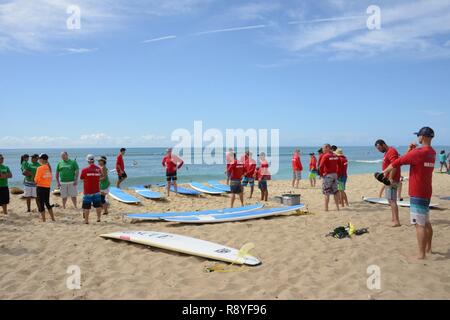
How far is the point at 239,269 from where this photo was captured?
4625 millimetres

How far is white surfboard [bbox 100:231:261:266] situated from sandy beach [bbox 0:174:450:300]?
0.11 m

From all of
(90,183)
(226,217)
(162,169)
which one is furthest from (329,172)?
(162,169)

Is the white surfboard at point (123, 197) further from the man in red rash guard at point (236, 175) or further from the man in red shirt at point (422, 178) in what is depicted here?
the man in red shirt at point (422, 178)

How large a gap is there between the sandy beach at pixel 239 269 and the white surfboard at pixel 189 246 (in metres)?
0.11

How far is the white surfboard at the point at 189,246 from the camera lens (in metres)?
4.93

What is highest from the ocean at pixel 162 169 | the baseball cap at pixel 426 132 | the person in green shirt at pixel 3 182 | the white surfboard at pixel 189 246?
the baseball cap at pixel 426 132

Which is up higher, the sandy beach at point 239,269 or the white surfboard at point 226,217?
the white surfboard at point 226,217

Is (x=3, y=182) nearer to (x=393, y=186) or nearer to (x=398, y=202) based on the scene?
(x=393, y=186)

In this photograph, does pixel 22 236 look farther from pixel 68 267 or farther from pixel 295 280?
pixel 295 280

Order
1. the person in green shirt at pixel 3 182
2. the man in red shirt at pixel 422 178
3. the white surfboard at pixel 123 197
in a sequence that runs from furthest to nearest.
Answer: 1. the white surfboard at pixel 123 197
2. the person in green shirt at pixel 3 182
3. the man in red shirt at pixel 422 178

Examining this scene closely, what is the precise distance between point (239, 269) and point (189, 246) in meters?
1.13

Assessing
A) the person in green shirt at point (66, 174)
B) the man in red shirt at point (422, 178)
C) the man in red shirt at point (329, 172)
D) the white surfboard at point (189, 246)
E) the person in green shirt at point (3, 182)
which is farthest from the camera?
the person in green shirt at point (66, 174)

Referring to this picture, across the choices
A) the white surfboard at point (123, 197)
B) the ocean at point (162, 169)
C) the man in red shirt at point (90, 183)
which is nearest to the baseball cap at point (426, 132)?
the man in red shirt at point (90, 183)

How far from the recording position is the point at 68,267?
4875mm
